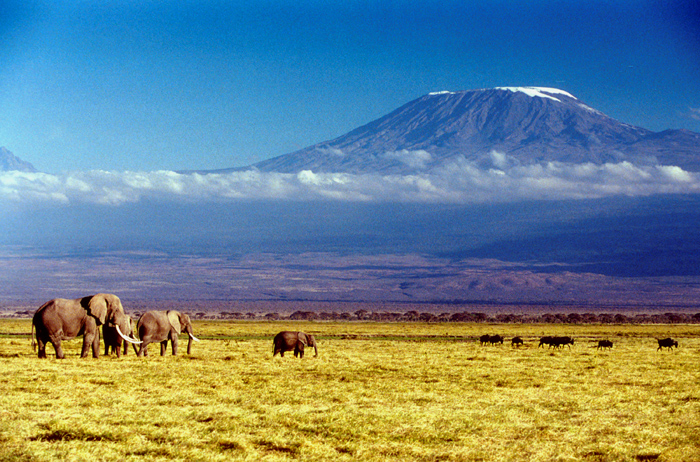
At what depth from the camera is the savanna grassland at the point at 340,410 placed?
14.2 m

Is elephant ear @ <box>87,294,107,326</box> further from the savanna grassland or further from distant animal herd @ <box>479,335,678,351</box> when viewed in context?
distant animal herd @ <box>479,335,678,351</box>

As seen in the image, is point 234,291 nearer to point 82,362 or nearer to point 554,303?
point 554,303

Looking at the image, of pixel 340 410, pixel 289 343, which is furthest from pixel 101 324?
pixel 340 410

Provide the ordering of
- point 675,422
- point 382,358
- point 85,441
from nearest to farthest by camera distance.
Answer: point 85,441
point 675,422
point 382,358

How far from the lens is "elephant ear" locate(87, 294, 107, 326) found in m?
27.9

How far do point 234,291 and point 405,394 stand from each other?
181 metres

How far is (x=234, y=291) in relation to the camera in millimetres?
198750

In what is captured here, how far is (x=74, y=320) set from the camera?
27.6 meters

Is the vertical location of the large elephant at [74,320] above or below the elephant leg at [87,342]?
above

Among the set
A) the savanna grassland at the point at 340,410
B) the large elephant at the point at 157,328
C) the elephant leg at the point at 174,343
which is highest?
the large elephant at the point at 157,328

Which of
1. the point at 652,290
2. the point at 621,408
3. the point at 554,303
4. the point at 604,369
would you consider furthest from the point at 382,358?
the point at 652,290

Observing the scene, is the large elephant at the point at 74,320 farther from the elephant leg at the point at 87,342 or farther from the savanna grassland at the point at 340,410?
the savanna grassland at the point at 340,410

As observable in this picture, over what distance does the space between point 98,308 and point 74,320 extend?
862 millimetres

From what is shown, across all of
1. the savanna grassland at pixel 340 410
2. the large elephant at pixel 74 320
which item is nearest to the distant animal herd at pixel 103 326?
the large elephant at pixel 74 320
